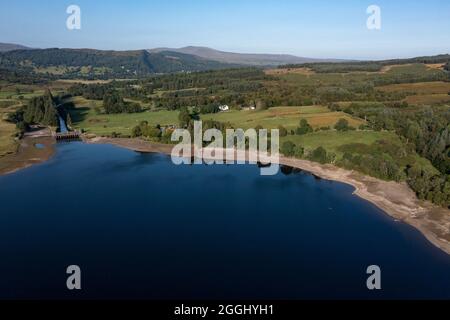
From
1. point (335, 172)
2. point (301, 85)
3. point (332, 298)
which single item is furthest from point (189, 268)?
point (301, 85)

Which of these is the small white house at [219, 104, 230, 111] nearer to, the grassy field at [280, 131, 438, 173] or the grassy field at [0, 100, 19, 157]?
the grassy field at [280, 131, 438, 173]

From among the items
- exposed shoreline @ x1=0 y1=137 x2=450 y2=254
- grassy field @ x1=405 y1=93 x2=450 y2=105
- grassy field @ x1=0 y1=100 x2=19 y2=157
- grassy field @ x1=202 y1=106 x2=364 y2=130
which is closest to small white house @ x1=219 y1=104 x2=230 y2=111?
grassy field @ x1=202 y1=106 x2=364 y2=130

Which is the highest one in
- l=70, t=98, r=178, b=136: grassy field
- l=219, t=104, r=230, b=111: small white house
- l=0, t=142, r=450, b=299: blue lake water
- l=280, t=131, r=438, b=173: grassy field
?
l=219, t=104, r=230, b=111: small white house

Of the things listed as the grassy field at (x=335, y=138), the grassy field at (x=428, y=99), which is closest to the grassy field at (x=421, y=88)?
the grassy field at (x=428, y=99)

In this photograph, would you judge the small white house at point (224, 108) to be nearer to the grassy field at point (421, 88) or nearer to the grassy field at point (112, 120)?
the grassy field at point (112, 120)

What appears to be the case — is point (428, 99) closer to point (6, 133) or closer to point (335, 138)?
point (335, 138)

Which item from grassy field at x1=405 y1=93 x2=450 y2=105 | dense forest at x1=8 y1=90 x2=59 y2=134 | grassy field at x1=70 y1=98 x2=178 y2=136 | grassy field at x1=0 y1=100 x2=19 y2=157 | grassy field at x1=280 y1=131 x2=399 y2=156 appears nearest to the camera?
grassy field at x1=280 y1=131 x2=399 y2=156

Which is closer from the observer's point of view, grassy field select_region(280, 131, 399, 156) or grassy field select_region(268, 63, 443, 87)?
grassy field select_region(280, 131, 399, 156)
